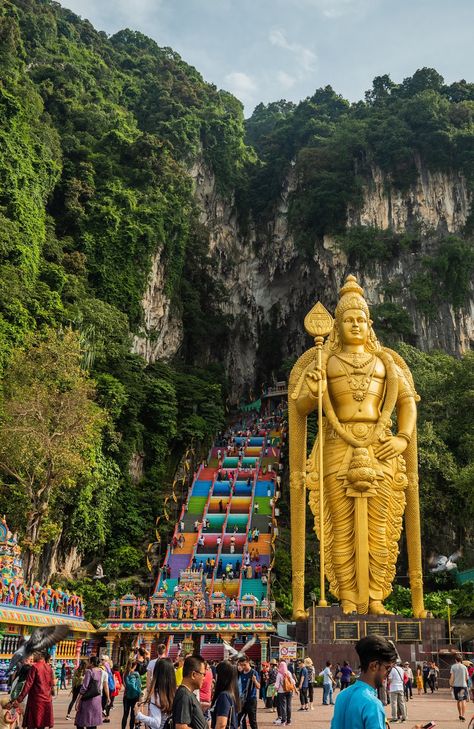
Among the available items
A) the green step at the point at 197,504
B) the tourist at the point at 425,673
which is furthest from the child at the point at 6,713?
the green step at the point at 197,504

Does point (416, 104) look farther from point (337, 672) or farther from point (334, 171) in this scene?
point (337, 672)

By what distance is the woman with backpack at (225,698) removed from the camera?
3598 millimetres

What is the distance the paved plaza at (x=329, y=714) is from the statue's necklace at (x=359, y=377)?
515 centimetres

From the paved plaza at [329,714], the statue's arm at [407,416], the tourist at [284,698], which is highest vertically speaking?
the statue's arm at [407,416]

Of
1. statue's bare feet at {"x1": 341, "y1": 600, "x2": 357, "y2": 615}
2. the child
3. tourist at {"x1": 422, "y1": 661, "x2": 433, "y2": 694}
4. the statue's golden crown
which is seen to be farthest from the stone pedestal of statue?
the child

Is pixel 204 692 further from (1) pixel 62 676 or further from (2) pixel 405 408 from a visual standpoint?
(2) pixel 405 408

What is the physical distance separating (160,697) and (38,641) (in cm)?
131

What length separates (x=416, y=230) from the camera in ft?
106

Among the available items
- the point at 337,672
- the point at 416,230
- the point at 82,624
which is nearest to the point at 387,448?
the point at 337,672

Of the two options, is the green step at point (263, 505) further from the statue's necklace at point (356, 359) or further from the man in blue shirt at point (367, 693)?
the man in blue shirt at point (367, 693)

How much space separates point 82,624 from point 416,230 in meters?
23.4

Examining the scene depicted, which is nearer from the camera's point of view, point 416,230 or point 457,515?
point 457,515

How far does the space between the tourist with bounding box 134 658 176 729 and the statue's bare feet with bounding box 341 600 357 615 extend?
9.62m

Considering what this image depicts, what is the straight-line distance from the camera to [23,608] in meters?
11.3
